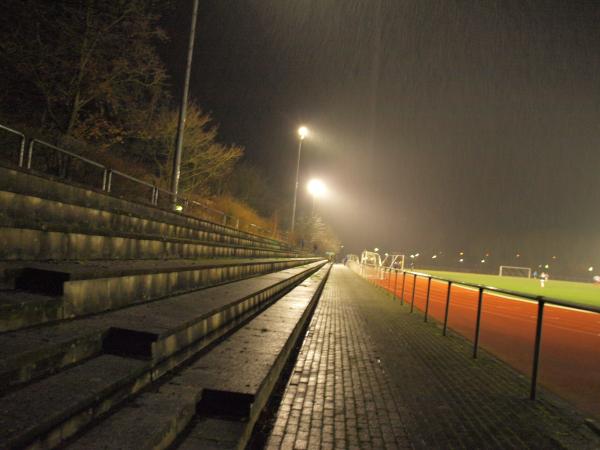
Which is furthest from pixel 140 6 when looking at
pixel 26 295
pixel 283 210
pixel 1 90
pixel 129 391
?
pixel 283 210

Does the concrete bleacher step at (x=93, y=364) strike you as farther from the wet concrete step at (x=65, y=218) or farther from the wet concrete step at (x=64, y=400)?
the wet concrete step at (x=65, y=218)

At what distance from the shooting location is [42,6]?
10766 mm

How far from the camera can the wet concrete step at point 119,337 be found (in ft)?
6.78

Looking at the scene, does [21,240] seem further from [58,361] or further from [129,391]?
[129,391]

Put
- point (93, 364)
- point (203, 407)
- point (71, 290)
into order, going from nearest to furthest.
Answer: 1. point (93, 364)
2. point (203, 407)
3. point (71, 290)

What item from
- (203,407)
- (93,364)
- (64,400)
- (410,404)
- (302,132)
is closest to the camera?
(64,400)

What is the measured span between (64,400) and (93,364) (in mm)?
565

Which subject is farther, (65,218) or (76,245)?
(65,218)

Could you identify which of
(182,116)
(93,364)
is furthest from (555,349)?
(182,116)

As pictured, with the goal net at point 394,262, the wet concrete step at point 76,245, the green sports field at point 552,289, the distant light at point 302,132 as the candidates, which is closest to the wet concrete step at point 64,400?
the wet concrete step at point 76,245

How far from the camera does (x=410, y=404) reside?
3.60 metres

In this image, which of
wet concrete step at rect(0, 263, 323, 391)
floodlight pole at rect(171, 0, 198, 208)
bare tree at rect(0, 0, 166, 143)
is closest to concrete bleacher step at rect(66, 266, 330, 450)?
wet concrete step at rect(0, 263, 323, 391)

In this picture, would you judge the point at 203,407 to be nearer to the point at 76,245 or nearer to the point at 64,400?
the point at 64,400

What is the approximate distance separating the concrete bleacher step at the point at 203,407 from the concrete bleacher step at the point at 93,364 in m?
0.09
